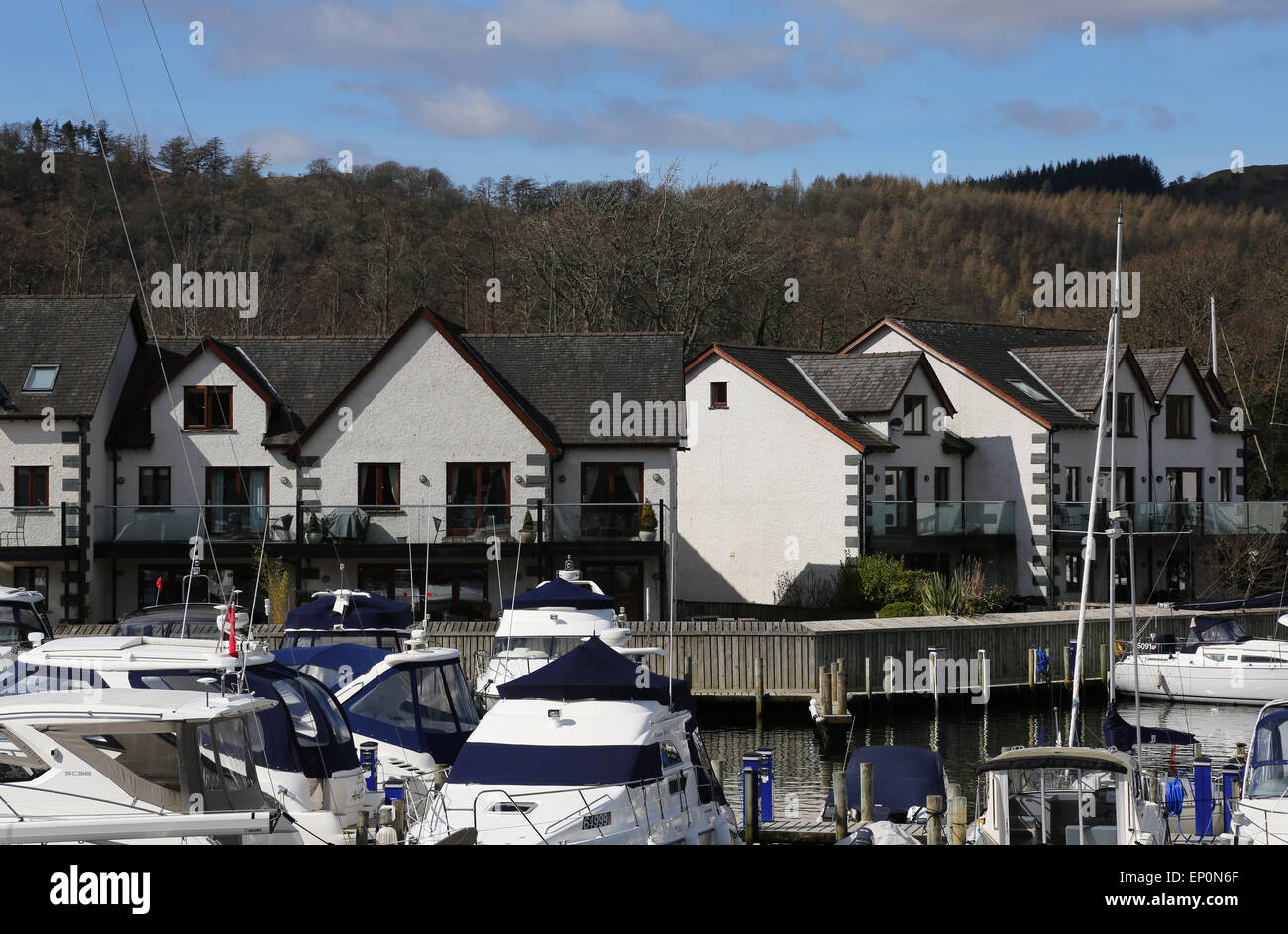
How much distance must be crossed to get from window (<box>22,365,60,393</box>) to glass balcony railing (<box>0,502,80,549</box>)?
3510 millimetres

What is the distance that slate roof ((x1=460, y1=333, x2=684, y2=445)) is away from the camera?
40875 millimetres

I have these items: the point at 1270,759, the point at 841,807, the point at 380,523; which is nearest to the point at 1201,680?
the point at 841,807

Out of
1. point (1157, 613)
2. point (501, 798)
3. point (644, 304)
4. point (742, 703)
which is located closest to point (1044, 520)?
point (1157, 613)

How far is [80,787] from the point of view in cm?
1249

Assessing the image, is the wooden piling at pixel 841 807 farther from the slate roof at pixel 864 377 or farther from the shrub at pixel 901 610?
the slate roof at pixel 864 377

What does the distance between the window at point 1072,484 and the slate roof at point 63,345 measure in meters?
29.4

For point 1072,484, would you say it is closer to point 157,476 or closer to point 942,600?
point 942,600

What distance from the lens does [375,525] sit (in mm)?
38562

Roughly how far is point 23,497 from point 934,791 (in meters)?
27.7

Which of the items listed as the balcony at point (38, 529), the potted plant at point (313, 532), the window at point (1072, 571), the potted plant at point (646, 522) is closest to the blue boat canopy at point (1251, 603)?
the window at point (1072, 571)

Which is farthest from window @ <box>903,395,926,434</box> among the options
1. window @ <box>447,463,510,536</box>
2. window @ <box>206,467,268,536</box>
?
window @ <box>206,467,268,536</box>

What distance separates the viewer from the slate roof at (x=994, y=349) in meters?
47.8

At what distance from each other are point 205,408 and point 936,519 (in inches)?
852
